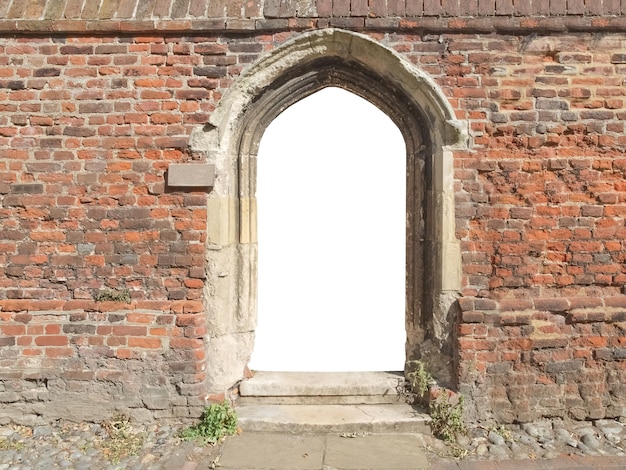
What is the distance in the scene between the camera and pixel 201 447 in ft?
12.3

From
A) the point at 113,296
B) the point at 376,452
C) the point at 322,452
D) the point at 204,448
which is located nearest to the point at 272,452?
the point at 322,452

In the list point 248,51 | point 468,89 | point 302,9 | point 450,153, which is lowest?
point 450,153

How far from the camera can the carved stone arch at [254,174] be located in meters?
3.98

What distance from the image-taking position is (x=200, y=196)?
397 centimetres

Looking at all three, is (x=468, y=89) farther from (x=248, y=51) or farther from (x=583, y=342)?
(x=583, y=342)

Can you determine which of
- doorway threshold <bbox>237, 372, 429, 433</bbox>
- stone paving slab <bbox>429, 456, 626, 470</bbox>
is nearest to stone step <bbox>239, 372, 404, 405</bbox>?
doorway threshold <bbox>237, 372, 429, 433</bbox>

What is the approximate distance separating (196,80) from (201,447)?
2824 millimetres

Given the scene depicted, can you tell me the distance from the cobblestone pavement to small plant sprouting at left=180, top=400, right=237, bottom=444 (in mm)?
69

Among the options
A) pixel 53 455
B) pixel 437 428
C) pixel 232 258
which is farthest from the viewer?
pixel 232 258

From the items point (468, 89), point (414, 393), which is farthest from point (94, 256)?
point (468, 89)

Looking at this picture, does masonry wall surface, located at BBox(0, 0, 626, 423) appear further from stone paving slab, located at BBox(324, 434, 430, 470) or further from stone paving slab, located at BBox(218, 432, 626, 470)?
stone paving slab, located at BBox(324, 434, 430, 470)

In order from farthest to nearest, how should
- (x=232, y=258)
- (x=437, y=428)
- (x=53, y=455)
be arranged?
(x=232, y=258)
(x=437, y=428)
(x=53, y=455)

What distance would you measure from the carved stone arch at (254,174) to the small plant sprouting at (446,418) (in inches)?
8.9

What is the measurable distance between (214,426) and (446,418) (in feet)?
5.95
